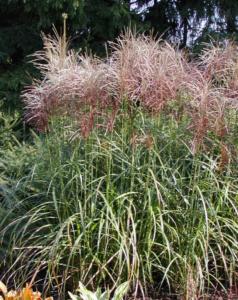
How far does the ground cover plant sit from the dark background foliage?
10.2ft

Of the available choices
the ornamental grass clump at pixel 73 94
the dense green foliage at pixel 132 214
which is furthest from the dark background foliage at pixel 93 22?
the dense green foliage at pixel 132 214

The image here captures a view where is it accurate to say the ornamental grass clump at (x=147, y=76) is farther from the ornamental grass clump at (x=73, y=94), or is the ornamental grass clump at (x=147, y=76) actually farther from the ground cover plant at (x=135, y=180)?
the ornamental grass clump at (x=73, y=94)

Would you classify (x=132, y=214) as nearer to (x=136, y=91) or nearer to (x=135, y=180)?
(x=135, y=180)

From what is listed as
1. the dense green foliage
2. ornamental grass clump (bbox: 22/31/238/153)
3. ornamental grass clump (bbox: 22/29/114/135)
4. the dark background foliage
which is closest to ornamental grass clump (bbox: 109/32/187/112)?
ornamental grass clump (bbox: 22/31/238/153)

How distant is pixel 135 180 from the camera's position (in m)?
3.69

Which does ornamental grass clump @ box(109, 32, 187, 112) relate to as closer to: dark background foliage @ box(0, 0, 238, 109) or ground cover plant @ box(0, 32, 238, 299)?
ground cover plant @ box(0, 32, 238, 299)

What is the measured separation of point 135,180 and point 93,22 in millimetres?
4232

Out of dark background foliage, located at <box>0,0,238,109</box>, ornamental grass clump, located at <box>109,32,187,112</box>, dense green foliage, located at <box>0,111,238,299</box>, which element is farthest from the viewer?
dark background foliage, located at <box>0,0,238,109</box>

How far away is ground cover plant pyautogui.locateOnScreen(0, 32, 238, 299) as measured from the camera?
134 inches

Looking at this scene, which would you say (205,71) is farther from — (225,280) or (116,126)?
(225,280)

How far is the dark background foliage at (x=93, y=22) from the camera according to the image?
6.97 metres

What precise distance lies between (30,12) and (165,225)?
5.04 m

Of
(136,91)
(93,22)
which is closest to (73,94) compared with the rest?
(136,91)

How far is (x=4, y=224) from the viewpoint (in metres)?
4.04
